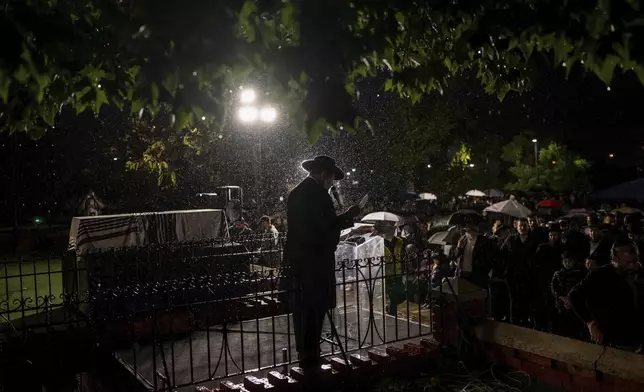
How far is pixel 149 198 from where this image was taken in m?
20.7

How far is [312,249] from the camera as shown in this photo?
5.79 metres

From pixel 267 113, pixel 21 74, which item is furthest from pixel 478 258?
pixel 21 74

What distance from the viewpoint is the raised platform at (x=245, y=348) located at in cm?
596

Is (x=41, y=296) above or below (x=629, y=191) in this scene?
below

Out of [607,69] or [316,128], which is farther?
[607,69]

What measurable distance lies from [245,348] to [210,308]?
2131mm

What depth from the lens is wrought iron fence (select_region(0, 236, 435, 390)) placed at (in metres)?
5.79

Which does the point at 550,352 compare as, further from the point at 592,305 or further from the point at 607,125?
the point at 607,125

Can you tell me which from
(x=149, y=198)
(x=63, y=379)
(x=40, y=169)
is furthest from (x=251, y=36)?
(x=40, y=169)

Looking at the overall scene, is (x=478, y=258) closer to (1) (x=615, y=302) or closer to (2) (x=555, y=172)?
(1) (x=615, y=302)

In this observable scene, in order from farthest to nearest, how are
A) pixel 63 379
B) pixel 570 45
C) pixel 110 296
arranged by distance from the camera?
1. pixel 63 379
2. pixel 110 296
3. pixel 570 45

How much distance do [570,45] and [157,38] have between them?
2.79m

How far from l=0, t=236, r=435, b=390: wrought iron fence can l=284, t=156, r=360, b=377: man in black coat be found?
0.21 meters

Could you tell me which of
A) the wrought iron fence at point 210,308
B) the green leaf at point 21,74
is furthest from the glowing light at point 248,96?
the green leaf at point 21,74
